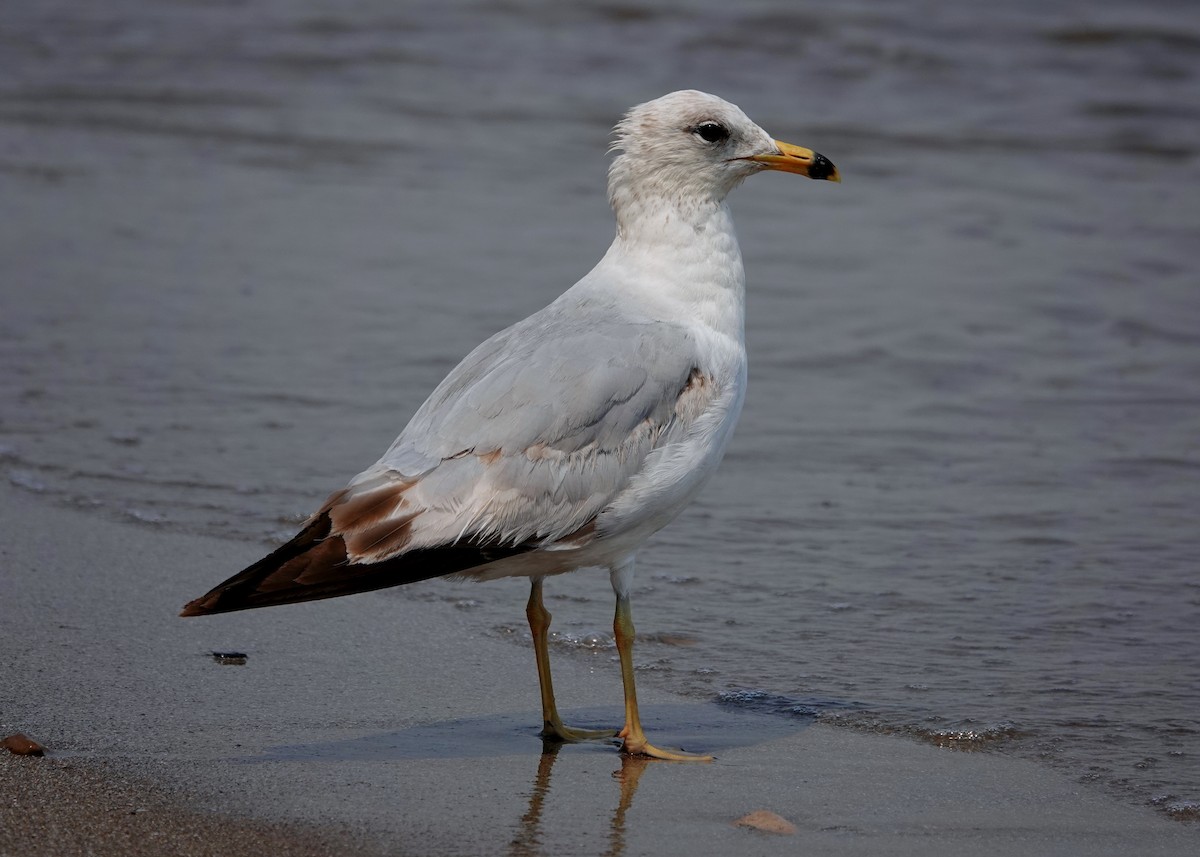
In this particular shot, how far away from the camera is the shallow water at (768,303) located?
4.66 metres

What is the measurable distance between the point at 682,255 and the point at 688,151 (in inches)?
11.4

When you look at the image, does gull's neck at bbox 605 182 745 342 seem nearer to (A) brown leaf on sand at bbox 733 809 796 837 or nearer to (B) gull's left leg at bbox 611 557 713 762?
(B) gull's left leg at bbox 611 557 713 762

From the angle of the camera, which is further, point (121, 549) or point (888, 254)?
point (888, 254)

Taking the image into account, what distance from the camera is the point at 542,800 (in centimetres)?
352

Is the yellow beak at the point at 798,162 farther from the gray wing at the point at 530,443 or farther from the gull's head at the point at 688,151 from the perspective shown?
the gray wing at the point at 530,443

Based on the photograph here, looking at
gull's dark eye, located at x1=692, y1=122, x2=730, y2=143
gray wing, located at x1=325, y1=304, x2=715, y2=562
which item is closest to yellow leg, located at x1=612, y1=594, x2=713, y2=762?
gray wing, located at x1=325, y1=304, x2=715, y2=562

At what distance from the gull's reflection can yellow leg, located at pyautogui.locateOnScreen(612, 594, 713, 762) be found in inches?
1.0

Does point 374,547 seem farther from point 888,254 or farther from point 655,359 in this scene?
point 888,254

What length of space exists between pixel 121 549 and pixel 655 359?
198 cm

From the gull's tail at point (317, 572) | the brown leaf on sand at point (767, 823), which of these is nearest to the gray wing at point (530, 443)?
the gull's tail at point (317, 572)

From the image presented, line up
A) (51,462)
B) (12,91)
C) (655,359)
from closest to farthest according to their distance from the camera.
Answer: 1. (655,359)
2. (51,462)
3. (12,91)

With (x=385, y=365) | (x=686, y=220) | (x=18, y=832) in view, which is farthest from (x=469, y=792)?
(x=385, y=365)

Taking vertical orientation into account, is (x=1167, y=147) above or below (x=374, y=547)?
above

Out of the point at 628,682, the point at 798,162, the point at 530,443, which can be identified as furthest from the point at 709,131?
the point at 628,682
